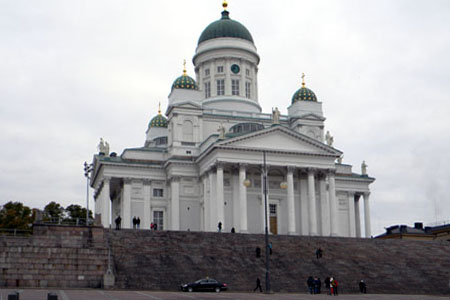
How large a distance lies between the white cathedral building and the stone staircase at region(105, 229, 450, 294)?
8.88 metres

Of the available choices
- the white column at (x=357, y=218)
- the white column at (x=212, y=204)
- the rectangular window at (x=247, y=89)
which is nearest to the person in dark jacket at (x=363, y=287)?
the white column at (x=212, y=204)

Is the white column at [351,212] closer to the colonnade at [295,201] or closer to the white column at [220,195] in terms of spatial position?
the colonnade at [295,201]

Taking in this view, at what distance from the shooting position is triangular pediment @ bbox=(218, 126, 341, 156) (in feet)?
207

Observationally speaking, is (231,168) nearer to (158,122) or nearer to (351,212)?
(351,212)

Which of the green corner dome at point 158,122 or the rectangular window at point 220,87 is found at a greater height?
the rectangular window at point 220,87

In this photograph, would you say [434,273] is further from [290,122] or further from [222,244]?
[290,122]

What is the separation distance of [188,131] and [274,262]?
25.3m

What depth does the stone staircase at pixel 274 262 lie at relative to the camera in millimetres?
43656

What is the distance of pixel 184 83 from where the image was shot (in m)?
71.4

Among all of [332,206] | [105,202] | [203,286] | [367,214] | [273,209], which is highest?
[105,202]

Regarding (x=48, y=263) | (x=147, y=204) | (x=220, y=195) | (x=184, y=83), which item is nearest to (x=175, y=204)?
(x=147, y=204)

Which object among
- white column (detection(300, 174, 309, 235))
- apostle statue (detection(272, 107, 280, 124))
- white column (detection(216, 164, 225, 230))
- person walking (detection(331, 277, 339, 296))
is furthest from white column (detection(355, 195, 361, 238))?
person walking (detection(331, 277, 339, 296))

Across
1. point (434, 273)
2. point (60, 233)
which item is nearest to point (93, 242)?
point (60, 233)

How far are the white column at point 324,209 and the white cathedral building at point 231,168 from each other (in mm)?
101
